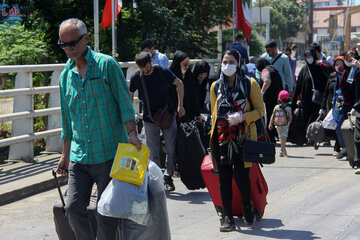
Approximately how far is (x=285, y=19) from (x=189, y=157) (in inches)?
3497

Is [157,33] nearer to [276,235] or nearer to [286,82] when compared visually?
[286,82]

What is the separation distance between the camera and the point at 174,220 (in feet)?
24.1

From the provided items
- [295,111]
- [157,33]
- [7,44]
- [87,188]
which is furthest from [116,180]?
[7,44]

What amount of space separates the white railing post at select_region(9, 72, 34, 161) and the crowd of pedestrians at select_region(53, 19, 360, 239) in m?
1.73

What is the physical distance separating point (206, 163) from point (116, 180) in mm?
2736

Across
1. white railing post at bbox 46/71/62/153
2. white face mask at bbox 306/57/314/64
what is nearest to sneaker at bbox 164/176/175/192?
white railing post at bbox 46/71/62/153

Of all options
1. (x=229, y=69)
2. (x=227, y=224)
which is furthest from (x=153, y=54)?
(x=227, y=224)

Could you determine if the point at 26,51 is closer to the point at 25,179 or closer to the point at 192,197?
the point at 25,179

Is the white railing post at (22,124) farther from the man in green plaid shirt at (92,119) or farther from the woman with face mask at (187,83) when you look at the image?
the man in green plaid shirt at (92,119)

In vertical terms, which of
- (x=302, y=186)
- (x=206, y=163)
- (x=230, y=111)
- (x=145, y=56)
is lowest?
(x=302, y=186)

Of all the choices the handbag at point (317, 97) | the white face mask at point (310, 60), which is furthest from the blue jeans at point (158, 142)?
the white face mask at point (310, 60)

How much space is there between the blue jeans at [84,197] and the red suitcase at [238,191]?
7.79ft

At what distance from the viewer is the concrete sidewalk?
8312 millimetres

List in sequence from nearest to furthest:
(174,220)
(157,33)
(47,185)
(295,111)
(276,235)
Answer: (276,235), (174,220), (47,185), (295,111), (157,33)
